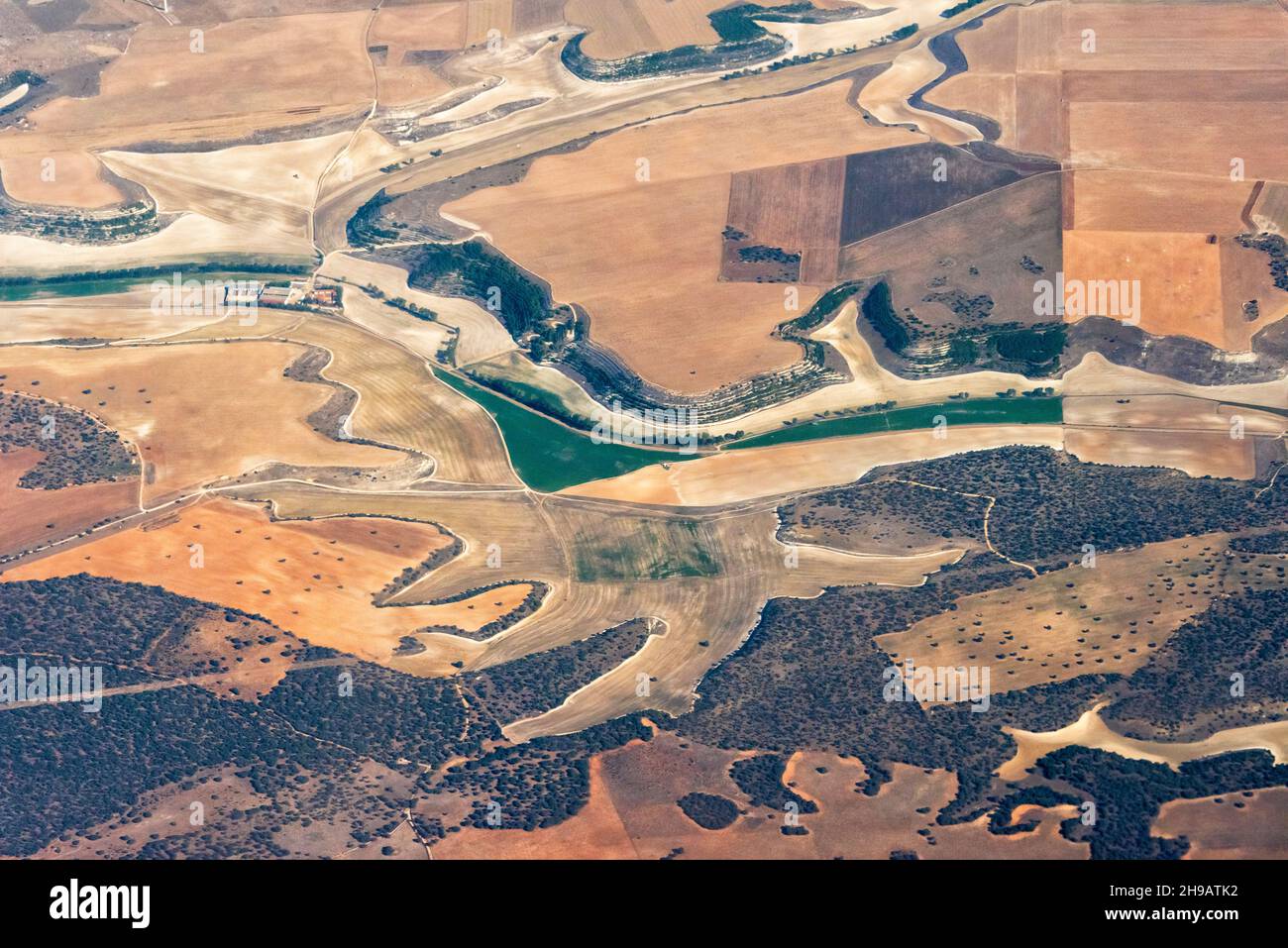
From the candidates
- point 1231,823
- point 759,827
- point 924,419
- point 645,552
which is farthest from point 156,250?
point 1231,823

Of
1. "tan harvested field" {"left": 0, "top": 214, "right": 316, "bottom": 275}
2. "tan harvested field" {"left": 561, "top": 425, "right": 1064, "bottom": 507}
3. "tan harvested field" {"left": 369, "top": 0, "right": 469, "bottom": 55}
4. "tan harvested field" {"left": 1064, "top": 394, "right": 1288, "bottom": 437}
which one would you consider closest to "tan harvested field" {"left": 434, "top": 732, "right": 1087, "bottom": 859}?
"tan harvested field" {"left": 561, "top": 425, "right": 1064, "bottom": 507}

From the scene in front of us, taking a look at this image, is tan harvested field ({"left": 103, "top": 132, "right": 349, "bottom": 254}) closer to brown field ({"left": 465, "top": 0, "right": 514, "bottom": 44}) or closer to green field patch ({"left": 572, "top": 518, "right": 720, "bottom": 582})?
brown field ({"left": 465, "top": 0, "right": 514, "bottom": 44})

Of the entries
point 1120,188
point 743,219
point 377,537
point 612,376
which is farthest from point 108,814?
point 1120,188

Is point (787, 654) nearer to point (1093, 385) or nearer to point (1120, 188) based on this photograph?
point (1093, 385)

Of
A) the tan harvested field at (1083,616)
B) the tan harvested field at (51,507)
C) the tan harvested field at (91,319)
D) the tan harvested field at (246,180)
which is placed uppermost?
the tan harvested field at (246,180)

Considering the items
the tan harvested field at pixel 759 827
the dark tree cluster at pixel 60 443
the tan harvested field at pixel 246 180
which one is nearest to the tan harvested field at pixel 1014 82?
the tan harvested field at pixel 246 180

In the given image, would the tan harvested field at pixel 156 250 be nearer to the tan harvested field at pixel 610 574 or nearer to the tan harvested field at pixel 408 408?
the tan harvested field at pixel 408 408
